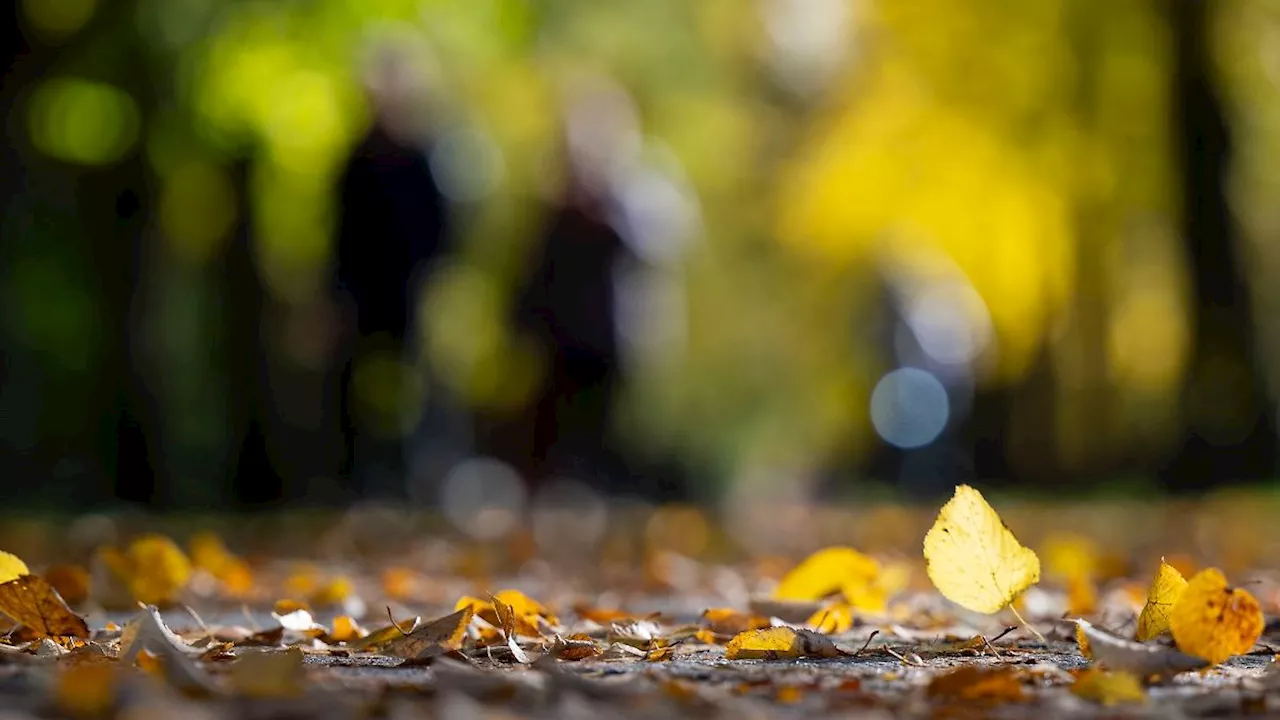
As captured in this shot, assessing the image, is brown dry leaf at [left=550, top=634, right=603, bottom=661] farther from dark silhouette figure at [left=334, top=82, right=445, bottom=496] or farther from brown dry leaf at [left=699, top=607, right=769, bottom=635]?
dark silhouette figure at [left=334, top=82, right=445, bottom=496]

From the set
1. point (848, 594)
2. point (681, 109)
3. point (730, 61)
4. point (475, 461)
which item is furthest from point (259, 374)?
point (848, 594)

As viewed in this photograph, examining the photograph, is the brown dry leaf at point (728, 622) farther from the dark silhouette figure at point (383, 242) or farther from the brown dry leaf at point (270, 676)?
the dark silhouette figure at point (383, 242)

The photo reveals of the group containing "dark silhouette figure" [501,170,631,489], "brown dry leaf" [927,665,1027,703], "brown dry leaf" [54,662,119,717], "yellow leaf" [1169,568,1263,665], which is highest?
"dark silhouette figure" [501,170,631,489]

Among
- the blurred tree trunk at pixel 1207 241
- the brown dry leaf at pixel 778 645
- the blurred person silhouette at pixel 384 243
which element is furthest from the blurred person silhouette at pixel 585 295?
the brown dry leaf at pixel 778 645

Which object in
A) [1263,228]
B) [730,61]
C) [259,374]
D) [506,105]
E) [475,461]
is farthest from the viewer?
[730,61]

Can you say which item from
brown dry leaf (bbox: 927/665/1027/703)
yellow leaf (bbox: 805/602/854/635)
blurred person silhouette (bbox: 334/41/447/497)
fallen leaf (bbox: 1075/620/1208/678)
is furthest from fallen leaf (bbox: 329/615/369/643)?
blurred person silhouette (bbox: 334/41/447/497)

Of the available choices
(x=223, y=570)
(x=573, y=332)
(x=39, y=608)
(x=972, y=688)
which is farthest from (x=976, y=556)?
(x=573, y=332)

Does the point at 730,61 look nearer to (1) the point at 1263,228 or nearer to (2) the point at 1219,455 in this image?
(1) the point at 1263,228
